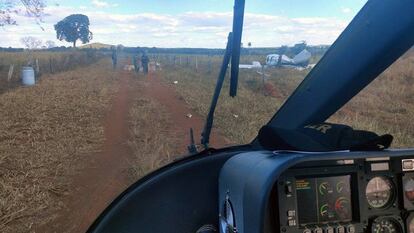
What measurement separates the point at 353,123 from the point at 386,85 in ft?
1.40

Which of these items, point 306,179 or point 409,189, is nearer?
point 306,179

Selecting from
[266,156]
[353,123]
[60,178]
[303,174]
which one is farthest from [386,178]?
[60,178]

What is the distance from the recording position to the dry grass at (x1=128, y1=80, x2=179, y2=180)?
7262 mm

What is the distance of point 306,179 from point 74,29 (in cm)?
242

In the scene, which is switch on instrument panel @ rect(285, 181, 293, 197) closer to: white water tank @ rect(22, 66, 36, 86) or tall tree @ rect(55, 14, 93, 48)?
tall tree @ rect(55, 14, 93, 48)

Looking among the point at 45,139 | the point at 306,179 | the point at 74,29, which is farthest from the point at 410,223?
the point at 45,139

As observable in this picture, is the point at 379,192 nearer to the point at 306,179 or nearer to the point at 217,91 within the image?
the point at 306,179

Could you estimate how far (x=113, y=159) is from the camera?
9.13 meters

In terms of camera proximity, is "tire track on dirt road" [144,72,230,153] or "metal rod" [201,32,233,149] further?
"tire track on dirt road" [144,72,230,153]

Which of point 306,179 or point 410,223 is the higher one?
point 306,179

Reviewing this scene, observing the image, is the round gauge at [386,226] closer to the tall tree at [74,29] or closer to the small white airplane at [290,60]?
the small white airplane at [290,60]

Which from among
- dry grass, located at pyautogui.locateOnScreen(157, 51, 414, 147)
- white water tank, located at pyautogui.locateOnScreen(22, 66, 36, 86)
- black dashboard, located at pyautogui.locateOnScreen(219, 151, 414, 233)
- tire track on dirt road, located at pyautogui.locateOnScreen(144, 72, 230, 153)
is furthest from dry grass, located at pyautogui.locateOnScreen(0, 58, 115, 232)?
black dashboard, located at pyautogui.locateOnScreen(219, 151, 414, 233)

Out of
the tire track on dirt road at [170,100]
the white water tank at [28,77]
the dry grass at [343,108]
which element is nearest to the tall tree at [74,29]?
the dry grass at [343,108]

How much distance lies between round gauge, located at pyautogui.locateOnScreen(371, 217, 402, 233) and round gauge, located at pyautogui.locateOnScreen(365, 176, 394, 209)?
70 mm
